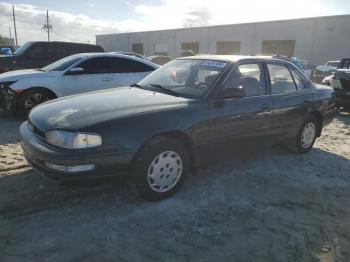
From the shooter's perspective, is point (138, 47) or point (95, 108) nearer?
point (95, 108)

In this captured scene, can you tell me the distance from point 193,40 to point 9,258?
40834 millimetres

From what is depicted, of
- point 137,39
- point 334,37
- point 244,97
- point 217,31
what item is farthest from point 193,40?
point 244,97

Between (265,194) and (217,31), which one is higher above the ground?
(217,31)

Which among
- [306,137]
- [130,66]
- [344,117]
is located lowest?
[344,117]

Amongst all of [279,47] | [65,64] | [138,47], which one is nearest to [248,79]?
[65,64]

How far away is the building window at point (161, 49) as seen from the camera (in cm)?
4594

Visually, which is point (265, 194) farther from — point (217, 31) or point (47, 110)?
point (217, 31)

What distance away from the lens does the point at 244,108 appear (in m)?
4.21

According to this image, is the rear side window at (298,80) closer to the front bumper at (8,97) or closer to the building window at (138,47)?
the front bumper at (8,97)

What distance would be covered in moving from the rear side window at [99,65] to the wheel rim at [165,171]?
15.2 feet

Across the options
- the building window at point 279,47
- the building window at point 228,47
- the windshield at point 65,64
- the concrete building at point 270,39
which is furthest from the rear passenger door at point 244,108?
the building window at point 228,47

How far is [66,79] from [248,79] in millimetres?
4399

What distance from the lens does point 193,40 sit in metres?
Answer: 41.5

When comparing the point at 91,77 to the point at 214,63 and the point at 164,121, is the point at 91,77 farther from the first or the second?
the point at 164,121
